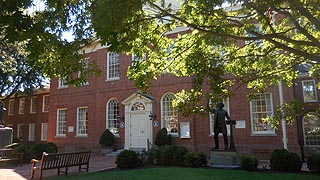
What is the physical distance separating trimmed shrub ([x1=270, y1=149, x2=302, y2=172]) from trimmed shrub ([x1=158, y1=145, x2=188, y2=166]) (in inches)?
147

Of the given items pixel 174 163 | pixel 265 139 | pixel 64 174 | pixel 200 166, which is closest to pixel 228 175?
pixel 200 166

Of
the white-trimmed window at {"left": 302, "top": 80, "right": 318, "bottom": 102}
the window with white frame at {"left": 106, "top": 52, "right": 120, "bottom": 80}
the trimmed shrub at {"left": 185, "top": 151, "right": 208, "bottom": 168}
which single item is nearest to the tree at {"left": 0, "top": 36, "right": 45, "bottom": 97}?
the window with white frame at {"left": 106, "top": 52, "right": 120, "bottom": 80}

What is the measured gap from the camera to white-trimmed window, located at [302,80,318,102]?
17.8m

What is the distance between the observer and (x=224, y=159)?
12359 millimetres

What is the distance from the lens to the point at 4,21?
473 centimetres

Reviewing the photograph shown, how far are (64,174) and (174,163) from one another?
452cm

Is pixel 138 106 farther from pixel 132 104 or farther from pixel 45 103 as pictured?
pixel 45 103

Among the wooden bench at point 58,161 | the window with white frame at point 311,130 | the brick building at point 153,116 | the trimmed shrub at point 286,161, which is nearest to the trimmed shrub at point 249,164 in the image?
the trimmed shrub at point 286,161

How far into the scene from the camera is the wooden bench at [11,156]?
54.0 feet

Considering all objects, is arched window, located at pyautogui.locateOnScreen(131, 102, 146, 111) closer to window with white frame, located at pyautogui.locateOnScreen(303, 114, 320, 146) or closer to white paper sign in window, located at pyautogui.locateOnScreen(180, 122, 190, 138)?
white paper sign in window, located at pyautogui.locateOnScreen(180, 122, 190, 138)

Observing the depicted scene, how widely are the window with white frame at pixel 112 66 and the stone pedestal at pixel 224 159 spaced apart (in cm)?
1175

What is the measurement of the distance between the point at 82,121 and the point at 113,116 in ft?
10.7

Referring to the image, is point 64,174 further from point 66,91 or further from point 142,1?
point 66,91

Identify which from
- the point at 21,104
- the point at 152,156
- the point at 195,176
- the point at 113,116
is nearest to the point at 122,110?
the point at 113,116
